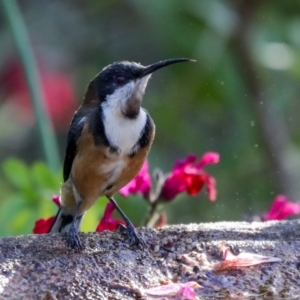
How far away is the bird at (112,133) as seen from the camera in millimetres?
2871

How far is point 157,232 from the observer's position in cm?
268

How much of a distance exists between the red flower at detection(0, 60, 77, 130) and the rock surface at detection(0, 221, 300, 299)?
9.85ft

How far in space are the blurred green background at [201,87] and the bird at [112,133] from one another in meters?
1.41

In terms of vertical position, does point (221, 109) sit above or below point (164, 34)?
below

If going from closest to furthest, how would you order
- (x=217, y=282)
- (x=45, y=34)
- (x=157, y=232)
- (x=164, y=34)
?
(x=217, y=282)
(x=157, y=232)
(x=164, y=34)
(x=45, y=34)

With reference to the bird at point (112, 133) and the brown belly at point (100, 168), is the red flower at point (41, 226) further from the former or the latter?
the brown belly at point (100, 168)

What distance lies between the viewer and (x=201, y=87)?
5.52 metres

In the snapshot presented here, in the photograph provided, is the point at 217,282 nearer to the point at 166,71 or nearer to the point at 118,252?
the point at 118,252

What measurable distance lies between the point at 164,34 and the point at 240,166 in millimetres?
1050

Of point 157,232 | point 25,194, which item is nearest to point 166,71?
point 25,194

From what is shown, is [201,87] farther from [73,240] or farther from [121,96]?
[73,240]

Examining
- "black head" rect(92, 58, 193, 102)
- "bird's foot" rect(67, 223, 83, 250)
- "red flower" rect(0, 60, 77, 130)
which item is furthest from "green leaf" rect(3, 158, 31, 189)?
"red flower" rect(0, 60, 77, 130)

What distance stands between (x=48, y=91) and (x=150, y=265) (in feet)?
10.5

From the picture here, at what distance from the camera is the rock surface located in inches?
89.6
